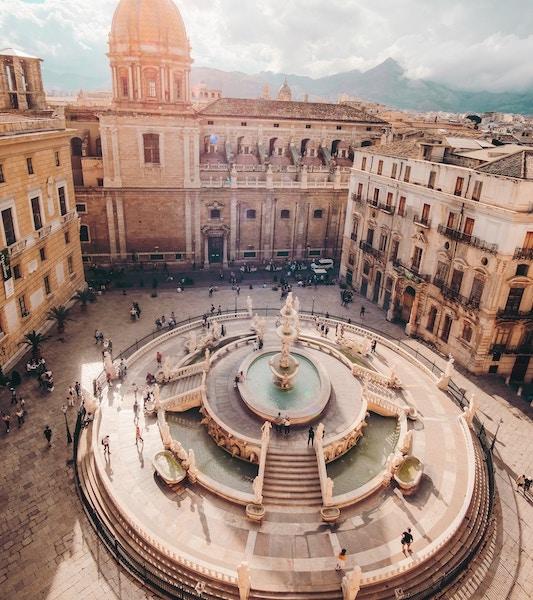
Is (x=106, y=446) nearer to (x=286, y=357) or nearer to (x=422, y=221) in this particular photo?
(x=286, y=357)

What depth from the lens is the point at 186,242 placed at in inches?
1816

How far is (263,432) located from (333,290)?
2503 centimetres

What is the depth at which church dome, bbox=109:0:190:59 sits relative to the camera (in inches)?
1635

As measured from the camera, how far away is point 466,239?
95.1 ft

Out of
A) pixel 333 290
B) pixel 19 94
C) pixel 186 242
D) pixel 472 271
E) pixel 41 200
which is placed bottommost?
pixel 333 290

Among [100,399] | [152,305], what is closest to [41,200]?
[152,305]

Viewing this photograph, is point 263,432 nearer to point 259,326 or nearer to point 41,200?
point 259,326

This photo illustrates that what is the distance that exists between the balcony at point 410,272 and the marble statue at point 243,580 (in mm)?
24834

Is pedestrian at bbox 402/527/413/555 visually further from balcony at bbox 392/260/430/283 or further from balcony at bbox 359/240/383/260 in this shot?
balcony at bbox 359/240/383/260

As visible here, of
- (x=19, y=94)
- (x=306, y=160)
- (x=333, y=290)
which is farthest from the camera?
(x=306, y=160)

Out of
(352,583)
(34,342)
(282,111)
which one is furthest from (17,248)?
(282,111)

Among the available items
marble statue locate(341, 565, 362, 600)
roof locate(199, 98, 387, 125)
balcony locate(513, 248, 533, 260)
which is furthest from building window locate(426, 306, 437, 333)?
roof locate(199, 98, 387, 125)

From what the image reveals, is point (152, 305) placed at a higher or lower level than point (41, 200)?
lower

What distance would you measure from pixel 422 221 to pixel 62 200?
1082 inches
